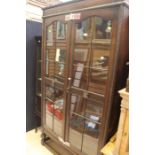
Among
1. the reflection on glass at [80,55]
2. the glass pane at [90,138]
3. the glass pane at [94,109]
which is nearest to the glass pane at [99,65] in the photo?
the reflection on glass at [80,55]

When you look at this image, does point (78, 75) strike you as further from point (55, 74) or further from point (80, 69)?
point (55, 74)

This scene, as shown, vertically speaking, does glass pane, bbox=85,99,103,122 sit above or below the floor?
above

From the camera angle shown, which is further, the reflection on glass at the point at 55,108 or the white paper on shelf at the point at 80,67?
the reflection on glass at the point at 55,108

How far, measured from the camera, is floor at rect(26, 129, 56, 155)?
6.80 ft

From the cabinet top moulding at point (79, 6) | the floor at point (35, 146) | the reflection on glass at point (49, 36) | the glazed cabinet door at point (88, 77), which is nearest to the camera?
the cabinet top moulding at point (79, 6)

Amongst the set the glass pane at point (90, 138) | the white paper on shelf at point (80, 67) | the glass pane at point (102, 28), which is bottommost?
the glass pane at point (90, 138)

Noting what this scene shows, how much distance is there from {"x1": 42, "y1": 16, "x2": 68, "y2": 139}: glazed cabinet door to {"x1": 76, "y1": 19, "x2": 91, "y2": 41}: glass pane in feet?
0.59

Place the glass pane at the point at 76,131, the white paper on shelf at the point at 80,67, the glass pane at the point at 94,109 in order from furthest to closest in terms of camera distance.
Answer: the glass pane at the point at 76,131, the white paper on shelf at the point at 80,67, the glass pane at the point at 94,109

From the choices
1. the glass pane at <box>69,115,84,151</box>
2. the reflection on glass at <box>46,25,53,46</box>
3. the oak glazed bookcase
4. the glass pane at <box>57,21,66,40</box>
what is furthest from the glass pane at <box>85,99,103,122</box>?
the reflection on glass at <box>46,25,53,46</box>

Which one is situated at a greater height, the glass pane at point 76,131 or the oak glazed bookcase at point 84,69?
the oak glazed bookcase at point 84,69

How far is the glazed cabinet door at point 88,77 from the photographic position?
1315 mm

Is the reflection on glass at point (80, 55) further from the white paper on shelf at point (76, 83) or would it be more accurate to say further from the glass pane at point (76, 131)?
the glass pane at point (76, 131)

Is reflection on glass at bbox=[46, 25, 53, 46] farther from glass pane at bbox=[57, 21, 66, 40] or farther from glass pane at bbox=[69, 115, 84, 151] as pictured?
glass pane at bbox=[69, 115, 84, 151]

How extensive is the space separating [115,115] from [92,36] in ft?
2.70
